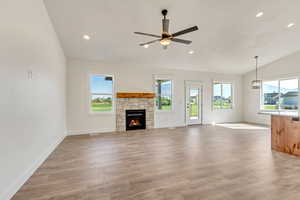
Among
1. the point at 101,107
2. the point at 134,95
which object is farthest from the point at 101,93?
the point at 134,95

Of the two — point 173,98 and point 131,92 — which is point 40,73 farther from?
point 173,98

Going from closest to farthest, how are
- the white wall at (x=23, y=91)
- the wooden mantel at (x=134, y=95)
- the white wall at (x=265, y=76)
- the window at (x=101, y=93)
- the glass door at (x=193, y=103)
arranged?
1. the white wall at (x=23, y=91)
2. the window at (x=101, y=93)
3. the wooden mantel at (x=134, y=95)
4. the white wall at (x=265, y=76)
5. the glass door at (x=193, y=103)

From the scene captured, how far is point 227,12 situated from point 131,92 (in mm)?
4285

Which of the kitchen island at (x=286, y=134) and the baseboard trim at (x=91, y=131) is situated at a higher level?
the kitchen island at (x=286, y=134)

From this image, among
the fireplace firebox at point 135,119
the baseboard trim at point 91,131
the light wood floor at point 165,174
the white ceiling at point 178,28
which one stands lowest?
the light wood floor at point 165,174

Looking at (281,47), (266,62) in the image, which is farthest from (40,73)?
(266,62)

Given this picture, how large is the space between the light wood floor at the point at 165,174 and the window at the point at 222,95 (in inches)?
175

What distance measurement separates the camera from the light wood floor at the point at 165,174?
6.96 feet

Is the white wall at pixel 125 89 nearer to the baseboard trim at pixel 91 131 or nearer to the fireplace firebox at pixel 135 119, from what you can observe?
the baseboard trim at pixel 91 131

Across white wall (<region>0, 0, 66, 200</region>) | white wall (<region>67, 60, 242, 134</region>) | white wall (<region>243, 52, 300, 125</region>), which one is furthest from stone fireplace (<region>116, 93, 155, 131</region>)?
white wall (<region>243, 52, 300, 125</region>)

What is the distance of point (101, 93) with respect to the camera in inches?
249

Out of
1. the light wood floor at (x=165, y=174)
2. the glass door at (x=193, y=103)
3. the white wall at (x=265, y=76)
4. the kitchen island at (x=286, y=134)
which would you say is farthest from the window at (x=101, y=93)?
the white wall at (x=265, y=76)

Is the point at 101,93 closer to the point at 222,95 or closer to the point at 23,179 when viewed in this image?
the point at 23,179

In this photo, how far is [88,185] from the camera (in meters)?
2.35
